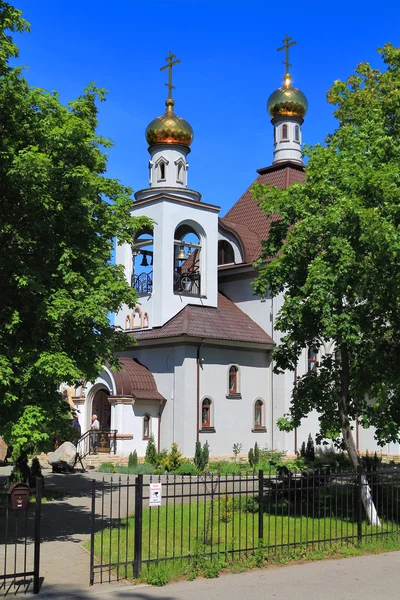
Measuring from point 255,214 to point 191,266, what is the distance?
468 centimetres

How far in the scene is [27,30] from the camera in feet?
38.1

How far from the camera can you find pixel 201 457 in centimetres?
2478

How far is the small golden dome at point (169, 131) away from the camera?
29.6m

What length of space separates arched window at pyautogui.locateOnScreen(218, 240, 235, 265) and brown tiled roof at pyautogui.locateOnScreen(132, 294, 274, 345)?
2.11 meters

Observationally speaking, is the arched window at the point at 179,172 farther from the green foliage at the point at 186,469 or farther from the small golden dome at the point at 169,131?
the green foliage at the point at 186,469

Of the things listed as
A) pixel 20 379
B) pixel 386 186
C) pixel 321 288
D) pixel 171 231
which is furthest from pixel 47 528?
pixel 171 231

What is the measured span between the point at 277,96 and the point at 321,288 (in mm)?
24350

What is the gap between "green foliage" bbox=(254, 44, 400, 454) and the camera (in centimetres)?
1315

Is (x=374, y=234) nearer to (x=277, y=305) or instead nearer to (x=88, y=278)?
(x=88, y=278)

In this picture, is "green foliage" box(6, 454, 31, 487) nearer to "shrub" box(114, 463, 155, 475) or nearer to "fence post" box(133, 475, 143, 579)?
"shrub" box(114, 463, 155, 475)

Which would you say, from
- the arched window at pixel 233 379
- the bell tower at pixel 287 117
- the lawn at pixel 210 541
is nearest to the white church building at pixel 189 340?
the arched window at pixel 233 379

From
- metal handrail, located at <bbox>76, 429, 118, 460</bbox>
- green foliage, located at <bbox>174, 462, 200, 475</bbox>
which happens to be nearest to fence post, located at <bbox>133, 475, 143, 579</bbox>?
green foliage, located at <bbox>174, 462, 200, 475</bbox>

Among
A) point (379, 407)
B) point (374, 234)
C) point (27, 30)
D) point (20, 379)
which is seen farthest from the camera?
point (379, 407)

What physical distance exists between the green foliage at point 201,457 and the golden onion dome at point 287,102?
17.1 meters
